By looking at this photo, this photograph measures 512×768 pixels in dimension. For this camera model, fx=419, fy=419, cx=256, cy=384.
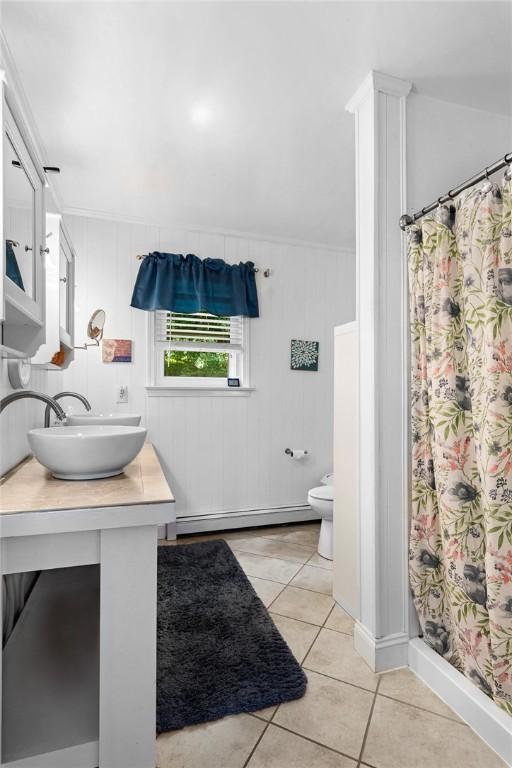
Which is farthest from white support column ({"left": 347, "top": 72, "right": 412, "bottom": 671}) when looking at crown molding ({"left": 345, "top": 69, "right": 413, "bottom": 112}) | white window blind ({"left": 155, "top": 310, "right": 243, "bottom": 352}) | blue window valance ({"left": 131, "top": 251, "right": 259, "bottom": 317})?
white window blind ({"left": 155, "top": 310, "right": 243, "bottom": 352})

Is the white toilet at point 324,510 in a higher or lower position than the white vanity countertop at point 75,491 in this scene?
lower

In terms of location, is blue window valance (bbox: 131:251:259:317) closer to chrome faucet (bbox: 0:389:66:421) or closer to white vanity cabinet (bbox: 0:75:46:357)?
white vanity cabinet (bbox: 0:75:46:357)

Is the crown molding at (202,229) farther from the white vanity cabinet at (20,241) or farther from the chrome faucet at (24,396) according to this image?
the chrome faucet at (24,396)

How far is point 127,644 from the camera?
1.09 metres

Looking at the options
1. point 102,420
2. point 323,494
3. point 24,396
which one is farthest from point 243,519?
point 24,396

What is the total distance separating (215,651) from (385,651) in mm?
712

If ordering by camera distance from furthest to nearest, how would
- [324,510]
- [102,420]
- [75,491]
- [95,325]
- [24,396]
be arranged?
1. [95,325]
2. [324,510]
3. [102,420]
4. [24,396]
5. [75,491]

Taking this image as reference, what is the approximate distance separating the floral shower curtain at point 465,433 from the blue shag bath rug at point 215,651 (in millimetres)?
643

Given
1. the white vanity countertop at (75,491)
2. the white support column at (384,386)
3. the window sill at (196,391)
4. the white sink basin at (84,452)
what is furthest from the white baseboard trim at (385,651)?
the window sill at (196,391)

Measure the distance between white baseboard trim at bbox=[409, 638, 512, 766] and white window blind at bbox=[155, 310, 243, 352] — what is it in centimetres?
234

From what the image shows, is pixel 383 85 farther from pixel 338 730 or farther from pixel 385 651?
pixel 338 730

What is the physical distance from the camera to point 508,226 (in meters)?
1.29

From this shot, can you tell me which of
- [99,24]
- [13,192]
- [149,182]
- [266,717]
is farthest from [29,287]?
[266,717]

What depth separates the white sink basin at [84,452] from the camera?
4.09 feet
